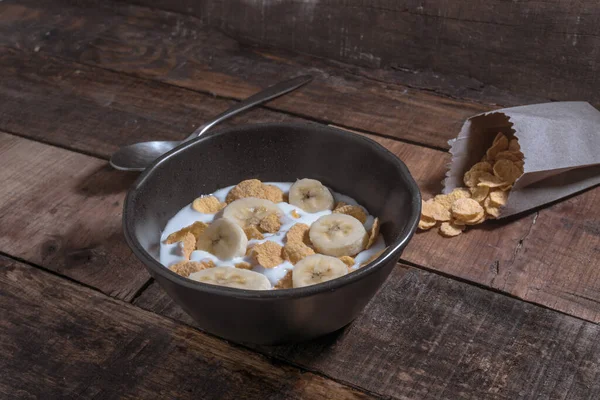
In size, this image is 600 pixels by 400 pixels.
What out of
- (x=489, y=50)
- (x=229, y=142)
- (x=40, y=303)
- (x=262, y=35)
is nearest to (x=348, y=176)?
(x=229, y=142)

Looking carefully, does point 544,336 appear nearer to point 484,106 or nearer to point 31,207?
point 484,106

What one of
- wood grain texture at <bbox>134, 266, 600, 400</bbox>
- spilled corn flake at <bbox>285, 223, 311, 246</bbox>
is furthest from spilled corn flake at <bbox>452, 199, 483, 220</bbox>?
spilled corn flake at <bbox>285, 223, 311, 246</bbox>

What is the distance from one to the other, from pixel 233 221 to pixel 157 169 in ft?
0.37

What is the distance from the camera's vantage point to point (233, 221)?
0.96 m

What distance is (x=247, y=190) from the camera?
102cm

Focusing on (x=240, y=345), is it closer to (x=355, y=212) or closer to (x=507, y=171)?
(x=355, y=212)

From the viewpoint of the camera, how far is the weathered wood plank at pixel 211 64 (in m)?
1.37

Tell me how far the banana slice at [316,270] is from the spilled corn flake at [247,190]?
16 centimetres

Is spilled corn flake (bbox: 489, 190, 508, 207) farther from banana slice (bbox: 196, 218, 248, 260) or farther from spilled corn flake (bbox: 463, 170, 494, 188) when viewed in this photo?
banana slice (bbox: 196, 218, 248, 260)

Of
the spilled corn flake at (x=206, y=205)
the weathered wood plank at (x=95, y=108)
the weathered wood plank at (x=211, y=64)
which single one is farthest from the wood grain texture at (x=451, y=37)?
the spilled corn flake at (x=206, y=205)

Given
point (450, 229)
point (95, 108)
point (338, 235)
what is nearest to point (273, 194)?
point (338, 235)

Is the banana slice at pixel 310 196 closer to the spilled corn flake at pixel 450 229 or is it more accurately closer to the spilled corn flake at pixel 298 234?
the spilled corn flake at pixel 298 234

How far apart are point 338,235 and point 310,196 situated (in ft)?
0.35

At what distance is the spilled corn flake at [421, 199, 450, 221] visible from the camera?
109cm
